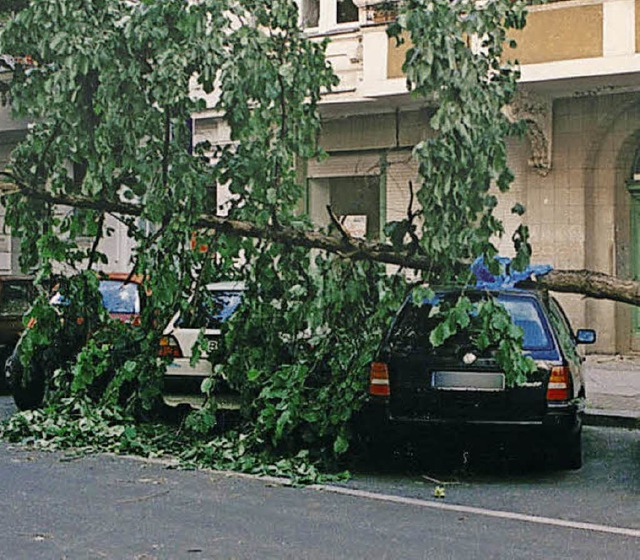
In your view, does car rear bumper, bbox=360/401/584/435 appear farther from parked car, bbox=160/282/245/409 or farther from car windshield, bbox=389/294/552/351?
parked car, bbox=160/282/245/409

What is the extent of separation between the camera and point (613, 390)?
1470 centimetres

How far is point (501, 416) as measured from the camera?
8992 mm

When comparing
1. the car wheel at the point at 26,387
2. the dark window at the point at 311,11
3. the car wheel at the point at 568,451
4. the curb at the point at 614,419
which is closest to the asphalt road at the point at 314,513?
the car wheel at the point at 568,451

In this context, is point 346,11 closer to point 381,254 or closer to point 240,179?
point 240,179

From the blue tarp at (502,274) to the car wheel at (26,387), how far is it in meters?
5.33

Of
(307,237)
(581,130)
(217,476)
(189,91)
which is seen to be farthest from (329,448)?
(581,130)

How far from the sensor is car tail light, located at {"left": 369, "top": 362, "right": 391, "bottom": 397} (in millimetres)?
9258

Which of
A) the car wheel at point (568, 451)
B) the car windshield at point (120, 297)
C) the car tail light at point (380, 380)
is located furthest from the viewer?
the car windshield at point (120, 297)

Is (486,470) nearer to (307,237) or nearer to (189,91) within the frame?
(307,237)

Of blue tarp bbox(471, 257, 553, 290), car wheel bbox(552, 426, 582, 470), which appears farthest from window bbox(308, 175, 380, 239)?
car wheel bbox(552, 426, 582, 470)

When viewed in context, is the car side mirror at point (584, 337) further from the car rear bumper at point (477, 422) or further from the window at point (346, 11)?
the window at point (346, 11)

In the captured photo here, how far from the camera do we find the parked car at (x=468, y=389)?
354 inches

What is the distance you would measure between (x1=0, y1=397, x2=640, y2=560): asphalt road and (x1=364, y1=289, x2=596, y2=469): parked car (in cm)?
46

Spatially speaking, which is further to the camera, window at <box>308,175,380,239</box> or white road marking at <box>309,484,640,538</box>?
window at <box>308,175,380,239</box>
